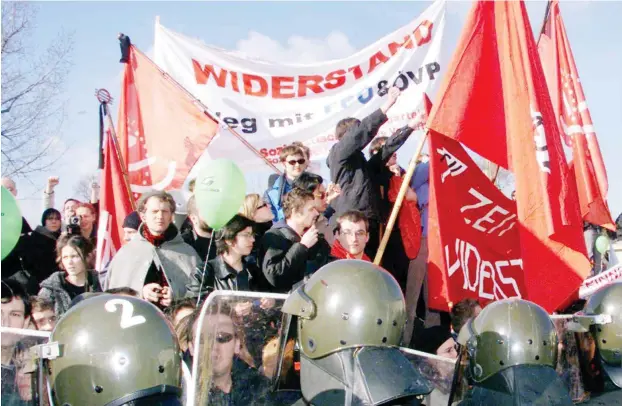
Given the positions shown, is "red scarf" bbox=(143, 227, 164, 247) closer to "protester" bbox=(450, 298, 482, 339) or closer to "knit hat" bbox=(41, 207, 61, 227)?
"protester" bbox=(450, 298, 482, 339)

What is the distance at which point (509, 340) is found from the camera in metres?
4.44

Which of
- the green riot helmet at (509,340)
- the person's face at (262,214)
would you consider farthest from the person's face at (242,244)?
the green riot helmet at (509,340)

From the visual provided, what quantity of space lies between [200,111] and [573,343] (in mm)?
4710

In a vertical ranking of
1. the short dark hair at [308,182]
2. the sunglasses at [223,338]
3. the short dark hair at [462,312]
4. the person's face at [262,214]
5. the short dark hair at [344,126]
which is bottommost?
the short dark hair at [462,312]

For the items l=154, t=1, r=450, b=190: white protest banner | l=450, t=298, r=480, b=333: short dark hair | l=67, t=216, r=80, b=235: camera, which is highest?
l=154, t=1, r=450, b=190: white protest banner

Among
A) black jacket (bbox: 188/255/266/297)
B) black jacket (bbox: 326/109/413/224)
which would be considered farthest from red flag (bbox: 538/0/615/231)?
black jacket (bbox: 188/255/266/297)

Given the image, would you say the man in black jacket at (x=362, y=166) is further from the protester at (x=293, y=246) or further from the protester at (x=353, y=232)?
the protester at (x=293, y=246)

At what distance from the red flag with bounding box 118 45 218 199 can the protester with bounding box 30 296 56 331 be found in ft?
10.5

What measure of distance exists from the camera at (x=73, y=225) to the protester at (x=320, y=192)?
2.37 m

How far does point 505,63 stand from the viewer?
21.5 ft

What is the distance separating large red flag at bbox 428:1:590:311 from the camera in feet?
20.2

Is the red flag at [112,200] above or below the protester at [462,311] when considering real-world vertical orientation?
above

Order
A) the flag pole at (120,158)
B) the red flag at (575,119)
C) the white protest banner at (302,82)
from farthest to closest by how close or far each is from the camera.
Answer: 1. the white protest banner at (302,82)
2. the flag pole at (120,158)
3. the red flag at (575,119)

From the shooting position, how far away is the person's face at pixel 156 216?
578 centimetres
